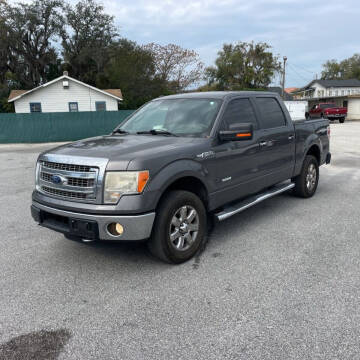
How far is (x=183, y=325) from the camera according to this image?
285 centimetres

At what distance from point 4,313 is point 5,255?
4.53 feet

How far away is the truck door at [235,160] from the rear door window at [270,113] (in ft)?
0.80

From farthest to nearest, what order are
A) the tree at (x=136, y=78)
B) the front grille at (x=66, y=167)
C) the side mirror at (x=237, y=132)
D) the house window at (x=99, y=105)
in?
the tree at (x=136, y=78) → the house window at (x=99, y=105) → the side mirror at (x=237, y=132) → the front grille at (x=66, y=167)

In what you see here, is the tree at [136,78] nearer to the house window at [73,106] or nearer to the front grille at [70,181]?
the house window at [73,106]

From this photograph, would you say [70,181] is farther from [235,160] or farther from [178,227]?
[235,160]

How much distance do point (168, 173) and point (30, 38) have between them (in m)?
46.1

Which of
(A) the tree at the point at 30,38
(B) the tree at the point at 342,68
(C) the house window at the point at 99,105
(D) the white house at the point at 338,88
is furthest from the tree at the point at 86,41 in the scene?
(B) the tree at the point at 342,68

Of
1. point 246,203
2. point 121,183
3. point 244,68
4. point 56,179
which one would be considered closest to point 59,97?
point 246,203

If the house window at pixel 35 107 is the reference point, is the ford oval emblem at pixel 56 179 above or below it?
below

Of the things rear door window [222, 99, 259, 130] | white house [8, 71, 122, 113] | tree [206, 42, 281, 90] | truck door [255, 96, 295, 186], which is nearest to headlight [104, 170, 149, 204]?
rear door window [222, 99, 259, 130]

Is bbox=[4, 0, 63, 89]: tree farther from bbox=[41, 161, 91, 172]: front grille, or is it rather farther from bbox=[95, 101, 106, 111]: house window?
bbox=[41, 161, 91, 172]: front grille

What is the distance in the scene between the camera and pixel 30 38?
42.8 metres

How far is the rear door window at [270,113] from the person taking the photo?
17.5 feet

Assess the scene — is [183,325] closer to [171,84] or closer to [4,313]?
[4,313]
